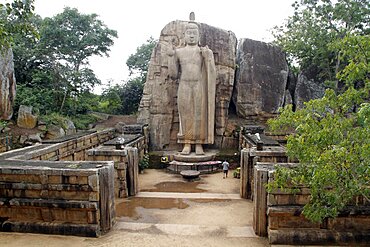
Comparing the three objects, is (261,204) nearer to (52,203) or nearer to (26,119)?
(52,203)

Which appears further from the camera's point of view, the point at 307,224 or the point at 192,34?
the point at 192,34

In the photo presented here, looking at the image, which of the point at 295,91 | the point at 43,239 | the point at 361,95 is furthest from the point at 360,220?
the point at 295,91

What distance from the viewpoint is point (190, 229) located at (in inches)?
214

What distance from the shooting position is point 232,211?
6.59m

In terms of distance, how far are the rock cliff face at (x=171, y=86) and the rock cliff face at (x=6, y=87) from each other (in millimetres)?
5239

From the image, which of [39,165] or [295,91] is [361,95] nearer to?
[39,165]

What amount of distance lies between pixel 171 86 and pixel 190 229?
26.5 feet

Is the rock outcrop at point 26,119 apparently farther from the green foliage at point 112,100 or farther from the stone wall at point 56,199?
the stone wall at point 56,199

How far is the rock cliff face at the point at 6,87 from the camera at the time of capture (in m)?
11.8

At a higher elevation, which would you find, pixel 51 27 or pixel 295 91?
pixel 51 27

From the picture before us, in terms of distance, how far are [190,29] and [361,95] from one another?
8324mm

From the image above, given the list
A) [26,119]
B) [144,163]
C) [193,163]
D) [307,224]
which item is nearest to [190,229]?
[307,224]

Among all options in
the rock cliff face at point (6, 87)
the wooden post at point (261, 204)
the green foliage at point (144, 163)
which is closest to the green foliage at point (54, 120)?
the rock cliff face at point (6, 87)

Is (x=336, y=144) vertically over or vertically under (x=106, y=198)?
over
